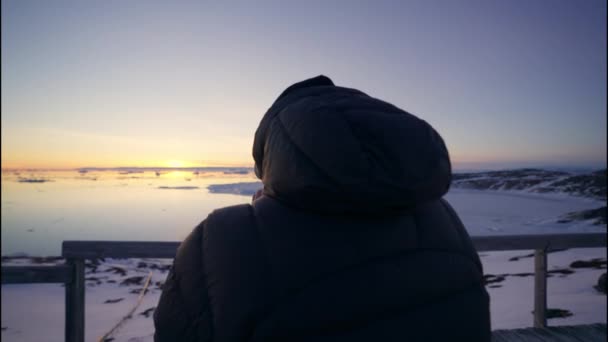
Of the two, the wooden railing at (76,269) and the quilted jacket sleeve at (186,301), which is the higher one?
the quilted jacket sleeve at (186,301)

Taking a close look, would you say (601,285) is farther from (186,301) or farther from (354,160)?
(186,301)

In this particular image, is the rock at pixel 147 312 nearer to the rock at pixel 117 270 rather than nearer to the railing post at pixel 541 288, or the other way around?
the rock at pixel 117 270

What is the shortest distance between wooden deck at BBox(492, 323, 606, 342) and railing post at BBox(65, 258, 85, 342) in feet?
11.6

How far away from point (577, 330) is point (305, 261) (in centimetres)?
391

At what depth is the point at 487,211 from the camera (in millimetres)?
21453

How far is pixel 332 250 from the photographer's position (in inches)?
30.0

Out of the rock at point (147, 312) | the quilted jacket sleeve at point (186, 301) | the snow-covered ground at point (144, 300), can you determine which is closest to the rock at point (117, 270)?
the snow-covered ground at point (144, 300)

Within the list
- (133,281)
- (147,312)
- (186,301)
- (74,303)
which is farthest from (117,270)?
(186,301)

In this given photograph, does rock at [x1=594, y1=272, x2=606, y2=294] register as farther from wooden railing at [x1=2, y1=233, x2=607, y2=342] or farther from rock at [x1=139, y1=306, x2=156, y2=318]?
rock at [x1=139, y1=306, x2=156, y2=318]

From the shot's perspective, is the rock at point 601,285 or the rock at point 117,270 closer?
the rock at point 601,285

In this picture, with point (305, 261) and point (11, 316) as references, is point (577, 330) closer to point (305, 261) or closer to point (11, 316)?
point (305, 261)

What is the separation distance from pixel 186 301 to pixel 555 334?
3.75 m

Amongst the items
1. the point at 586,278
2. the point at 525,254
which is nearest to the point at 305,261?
the point at 586,278

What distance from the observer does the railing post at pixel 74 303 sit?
2.39 meters
